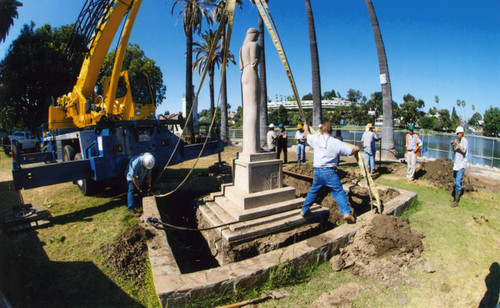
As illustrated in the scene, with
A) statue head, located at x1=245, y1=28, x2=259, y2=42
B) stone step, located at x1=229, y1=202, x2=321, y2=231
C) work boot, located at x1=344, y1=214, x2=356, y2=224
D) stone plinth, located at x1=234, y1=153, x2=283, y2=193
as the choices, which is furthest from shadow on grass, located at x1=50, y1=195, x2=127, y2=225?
work boot, located at x1=344, y1=214, x2=356, y2=224

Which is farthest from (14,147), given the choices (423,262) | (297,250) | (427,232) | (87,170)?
(427,232)

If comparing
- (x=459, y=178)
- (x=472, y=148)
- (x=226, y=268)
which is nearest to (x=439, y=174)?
Result: (x=459, y=178)

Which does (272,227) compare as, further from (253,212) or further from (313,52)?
(313,52)

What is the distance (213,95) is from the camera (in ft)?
77.6

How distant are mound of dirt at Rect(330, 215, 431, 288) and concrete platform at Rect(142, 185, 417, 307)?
161 mm

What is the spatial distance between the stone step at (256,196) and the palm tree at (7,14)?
133 inches

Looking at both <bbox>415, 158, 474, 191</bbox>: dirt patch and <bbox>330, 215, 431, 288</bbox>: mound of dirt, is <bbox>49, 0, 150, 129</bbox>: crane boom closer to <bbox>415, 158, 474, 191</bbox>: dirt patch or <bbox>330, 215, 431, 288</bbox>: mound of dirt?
<bbox>330, 215, 431, 288</bbox>: mound of dirt

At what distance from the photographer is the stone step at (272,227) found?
360 centimetres

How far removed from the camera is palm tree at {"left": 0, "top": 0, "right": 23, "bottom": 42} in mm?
2119

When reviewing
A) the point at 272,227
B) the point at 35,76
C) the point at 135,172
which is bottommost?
the point at 272,227

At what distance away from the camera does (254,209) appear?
417cm

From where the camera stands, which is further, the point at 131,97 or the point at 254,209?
the point at 131,97

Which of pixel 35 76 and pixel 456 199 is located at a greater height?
pixel 35 76

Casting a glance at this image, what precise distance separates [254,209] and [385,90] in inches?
413
